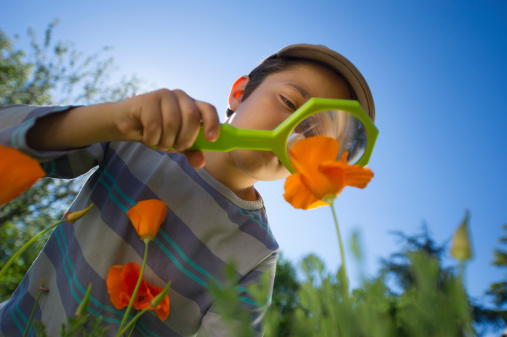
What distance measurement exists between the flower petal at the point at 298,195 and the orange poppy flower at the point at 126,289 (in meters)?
0.39

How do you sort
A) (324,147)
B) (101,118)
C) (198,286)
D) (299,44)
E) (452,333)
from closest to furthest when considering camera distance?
(452,333) → (324,147) → (101,118) → (198,286) → (299,44)

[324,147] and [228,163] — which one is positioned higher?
[324,147]

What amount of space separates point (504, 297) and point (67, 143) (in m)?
0.78

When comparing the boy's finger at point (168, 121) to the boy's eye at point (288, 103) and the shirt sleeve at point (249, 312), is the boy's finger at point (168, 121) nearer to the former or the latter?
the shirt sleeve at point (249, 312)

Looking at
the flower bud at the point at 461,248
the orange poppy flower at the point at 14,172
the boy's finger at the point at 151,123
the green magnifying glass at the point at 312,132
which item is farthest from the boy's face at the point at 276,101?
the flower bud at the point at 461,248

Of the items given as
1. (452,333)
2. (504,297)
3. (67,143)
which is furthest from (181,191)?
(452,333)

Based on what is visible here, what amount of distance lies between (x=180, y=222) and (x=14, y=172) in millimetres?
872

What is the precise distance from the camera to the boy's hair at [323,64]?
1.44 meters

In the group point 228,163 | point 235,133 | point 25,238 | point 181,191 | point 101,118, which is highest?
point 235,133

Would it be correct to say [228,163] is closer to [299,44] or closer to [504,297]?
[299,44]

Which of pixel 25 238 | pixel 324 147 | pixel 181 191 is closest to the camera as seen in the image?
pixel 324 147

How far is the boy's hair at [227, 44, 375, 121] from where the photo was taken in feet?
4.74

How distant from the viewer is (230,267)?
0.18m

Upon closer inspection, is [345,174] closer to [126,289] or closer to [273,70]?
[126,289]
